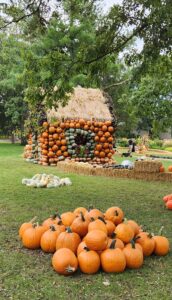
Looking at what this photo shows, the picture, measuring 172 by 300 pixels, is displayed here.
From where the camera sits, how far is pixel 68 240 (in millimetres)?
4078

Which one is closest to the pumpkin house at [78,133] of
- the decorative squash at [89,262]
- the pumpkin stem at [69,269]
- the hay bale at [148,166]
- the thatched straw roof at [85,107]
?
the thatched straw roof at [85,107]

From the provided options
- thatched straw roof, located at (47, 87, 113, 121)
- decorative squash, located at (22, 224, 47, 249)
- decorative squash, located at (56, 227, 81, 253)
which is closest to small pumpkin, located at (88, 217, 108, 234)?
decorative squash, located at (56, 227, 81, 253)

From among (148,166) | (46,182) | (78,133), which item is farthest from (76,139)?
(46,182)

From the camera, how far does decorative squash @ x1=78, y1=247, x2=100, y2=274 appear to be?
3.81 meters

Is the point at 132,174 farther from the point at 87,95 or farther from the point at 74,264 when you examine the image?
the point at 74,264

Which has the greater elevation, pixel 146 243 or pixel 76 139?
pixel 76 139

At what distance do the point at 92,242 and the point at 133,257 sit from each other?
0.49 meters

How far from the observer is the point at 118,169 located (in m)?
12.3

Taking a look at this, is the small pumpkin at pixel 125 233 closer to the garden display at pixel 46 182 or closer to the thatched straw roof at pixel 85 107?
the garden display at pixel 46 182

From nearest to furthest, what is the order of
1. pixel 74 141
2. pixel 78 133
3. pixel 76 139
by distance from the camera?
pixel 74 141 < pixel 78 133 < pixel 76 139

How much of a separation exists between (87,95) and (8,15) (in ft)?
35.6

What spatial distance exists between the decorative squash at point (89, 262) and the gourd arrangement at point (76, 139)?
11.5 metres

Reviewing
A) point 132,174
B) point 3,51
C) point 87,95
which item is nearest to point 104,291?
point 132,174

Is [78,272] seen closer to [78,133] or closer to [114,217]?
[114,217]
